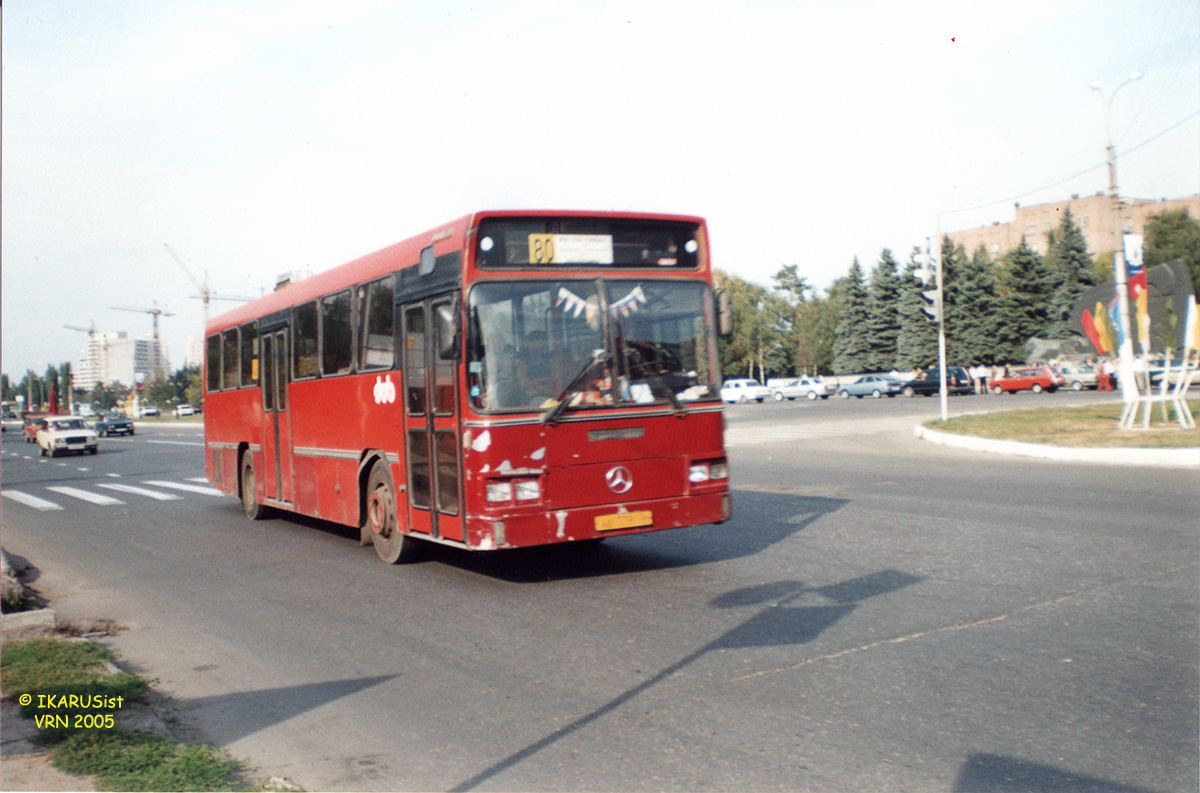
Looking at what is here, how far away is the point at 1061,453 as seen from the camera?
Answer: 1825 centimetres

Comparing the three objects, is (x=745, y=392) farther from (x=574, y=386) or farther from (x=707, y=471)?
(x=574, y=386)

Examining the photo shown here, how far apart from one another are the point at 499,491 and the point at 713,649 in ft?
7.94

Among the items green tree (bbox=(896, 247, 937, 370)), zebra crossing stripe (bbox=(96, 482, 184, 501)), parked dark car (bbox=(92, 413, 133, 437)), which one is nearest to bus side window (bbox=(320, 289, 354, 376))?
zebra crossing stripe (bbox=(96, 482, 184, 501))

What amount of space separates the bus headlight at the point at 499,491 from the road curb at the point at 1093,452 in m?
12.7

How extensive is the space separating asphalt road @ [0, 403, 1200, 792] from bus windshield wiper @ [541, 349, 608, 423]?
1.45 metres

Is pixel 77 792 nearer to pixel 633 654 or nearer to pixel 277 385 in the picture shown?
pixel 633 654

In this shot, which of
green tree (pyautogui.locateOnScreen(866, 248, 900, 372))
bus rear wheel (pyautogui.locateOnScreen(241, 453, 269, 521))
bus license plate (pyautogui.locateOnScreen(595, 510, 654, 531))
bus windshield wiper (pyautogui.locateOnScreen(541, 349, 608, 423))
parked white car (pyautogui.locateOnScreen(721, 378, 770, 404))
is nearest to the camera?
bus windshield wiper (pyautogui.locateOnScreen(541, 349, 608, 423))

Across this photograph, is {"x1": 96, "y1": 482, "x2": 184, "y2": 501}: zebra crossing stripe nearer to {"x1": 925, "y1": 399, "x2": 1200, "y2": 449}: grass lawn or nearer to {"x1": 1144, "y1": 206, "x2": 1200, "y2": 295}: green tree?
{"x1": 925, "y1": 399, "x2": 1200, "y2": 449}: grass lawn

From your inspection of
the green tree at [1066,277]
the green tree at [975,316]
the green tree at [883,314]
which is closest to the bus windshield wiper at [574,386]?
the green tree at [975,316]

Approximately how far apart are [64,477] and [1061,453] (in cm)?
2394

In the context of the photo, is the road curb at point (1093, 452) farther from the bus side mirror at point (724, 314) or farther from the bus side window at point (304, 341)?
the bus side window at point (304, 341)

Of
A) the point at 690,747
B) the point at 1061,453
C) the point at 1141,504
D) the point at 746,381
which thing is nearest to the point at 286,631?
the point at 690,747

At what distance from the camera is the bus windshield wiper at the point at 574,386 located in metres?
7.91

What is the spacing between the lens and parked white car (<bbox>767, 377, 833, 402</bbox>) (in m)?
68.3
